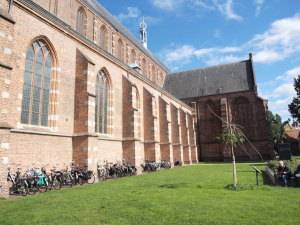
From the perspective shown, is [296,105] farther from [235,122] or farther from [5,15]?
[5,15]

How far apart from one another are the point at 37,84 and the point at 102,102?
19.2ft

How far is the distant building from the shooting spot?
36.0 metres

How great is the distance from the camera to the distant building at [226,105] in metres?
36.0

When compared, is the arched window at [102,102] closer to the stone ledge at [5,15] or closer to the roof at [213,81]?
the stone ledge at [5,15]

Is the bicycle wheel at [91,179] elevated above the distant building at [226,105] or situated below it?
below

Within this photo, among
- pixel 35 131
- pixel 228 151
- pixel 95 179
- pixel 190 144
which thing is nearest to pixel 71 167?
pixel 95 179

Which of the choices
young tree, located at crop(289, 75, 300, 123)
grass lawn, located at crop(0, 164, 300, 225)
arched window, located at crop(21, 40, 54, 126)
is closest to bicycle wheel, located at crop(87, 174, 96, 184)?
arched window, located at crop(21, 40, 54, 126)

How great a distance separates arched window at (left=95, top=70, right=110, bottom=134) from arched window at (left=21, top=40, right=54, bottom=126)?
4.44 meters

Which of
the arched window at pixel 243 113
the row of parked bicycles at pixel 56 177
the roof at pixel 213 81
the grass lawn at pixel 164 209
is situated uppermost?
the roof at pixel 213 81

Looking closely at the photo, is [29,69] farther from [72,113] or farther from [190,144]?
[190,144]

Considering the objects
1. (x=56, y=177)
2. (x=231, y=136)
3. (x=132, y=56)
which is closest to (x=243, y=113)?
(x=132, y=56)

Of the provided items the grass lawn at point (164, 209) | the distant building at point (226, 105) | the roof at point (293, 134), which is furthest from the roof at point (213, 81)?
the grass lawn at point (164, 209)

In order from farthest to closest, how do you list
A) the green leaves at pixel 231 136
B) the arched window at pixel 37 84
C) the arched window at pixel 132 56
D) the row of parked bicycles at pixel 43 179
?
the arched window at pixel 132 56 < the arched window at pixel 37 84 < the green leaves at pixel 231 136 < the row of parked bicycles at pixel 43 179

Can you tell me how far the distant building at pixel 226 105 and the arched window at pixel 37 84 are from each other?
27.2 metres
